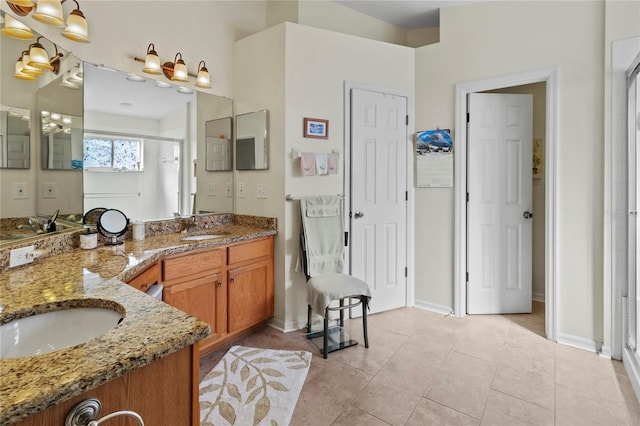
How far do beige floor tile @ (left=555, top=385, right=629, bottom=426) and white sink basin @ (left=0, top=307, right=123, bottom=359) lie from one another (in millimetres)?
2148

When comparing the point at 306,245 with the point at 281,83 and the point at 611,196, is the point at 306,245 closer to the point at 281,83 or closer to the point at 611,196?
the point at 281,83

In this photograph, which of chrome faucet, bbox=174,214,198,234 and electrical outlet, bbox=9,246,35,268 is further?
chrome faucet, bbox=174,214,198,234

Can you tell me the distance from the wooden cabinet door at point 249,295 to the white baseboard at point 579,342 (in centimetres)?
230

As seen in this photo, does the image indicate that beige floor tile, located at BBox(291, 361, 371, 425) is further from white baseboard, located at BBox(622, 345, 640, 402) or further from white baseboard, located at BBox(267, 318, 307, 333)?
white baseboard, located at BBox(622, 345, 640, 402)

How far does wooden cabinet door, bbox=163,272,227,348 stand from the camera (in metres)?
2.18

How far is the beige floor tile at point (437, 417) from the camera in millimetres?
1763

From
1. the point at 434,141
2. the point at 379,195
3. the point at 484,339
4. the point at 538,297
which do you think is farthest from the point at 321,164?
the point at 538,297

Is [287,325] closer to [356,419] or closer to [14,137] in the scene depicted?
[356,419]

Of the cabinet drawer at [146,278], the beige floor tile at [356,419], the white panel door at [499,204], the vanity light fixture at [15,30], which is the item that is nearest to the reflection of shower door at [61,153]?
the vanity light fixture at [15,30]

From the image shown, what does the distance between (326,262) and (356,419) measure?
49.6 inches

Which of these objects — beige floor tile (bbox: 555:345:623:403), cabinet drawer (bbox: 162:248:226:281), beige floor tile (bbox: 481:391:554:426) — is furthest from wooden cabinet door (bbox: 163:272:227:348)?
beige floor tile (bbox: 555:345:623:403)

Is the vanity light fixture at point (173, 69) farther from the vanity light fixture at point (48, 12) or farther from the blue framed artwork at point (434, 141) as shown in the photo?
the blue framed artwork at point (434, 141)

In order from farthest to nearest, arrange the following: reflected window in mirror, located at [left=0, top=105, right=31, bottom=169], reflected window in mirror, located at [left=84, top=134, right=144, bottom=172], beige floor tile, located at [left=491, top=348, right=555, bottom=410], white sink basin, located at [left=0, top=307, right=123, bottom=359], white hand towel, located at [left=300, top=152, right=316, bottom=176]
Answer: white hand towel, located at [left=300, top=152, right=316, bottom=176] < reflected window in mirror, located at [left=84, top=134, right=144, bottom=172] < beige floor tile, located at [left=491, top=348, right=555, bottom=410] < reflected window in mirror, located at [left=0, top=105, right=31, bottom=169] < white sink basin, located at [left=0, top=307, right=123, bottom=359]

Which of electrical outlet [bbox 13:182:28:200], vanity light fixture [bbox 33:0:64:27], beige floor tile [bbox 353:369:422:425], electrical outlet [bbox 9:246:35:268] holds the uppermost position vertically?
vanity light fixture [bbox 33:0:64:27]
